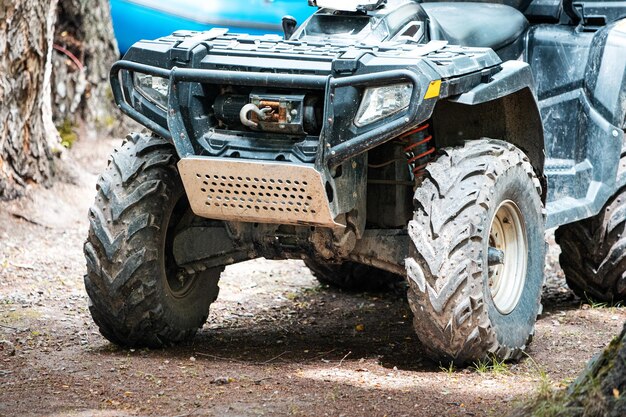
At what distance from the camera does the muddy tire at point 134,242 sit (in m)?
5.75

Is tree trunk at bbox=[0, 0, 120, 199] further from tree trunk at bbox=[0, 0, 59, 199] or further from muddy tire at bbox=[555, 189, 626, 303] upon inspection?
muddy tire at bbox=[555, 189, 626, 303]

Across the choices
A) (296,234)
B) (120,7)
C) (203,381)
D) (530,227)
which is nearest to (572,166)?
(530,227)

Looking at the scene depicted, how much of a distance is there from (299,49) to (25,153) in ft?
13.3

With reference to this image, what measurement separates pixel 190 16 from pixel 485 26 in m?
6.11

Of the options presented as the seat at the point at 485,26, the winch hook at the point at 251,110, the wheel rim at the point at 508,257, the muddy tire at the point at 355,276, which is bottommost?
the muddy tire at the point at 355,276

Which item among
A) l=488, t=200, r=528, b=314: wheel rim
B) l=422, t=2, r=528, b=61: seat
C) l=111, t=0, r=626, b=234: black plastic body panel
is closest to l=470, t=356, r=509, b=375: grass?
l=488, t=200, r=528, b=314: wheel rim

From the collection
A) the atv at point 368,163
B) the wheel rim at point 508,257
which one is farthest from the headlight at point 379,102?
the wheel rim at point 508,257

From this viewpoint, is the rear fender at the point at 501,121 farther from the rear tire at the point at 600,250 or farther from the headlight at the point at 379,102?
the rear tire at the point at 600,250

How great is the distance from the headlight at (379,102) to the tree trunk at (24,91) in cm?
403

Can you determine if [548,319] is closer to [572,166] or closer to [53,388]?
[572,166]

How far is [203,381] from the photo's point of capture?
5379 millimetres

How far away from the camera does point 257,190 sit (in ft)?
17.4

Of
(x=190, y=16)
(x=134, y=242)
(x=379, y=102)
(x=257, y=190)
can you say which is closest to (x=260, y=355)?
(x=134, y=242)

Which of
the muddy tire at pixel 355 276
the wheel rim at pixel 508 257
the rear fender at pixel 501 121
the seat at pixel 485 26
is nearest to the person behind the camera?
the wheel rim at pixel 508 257
